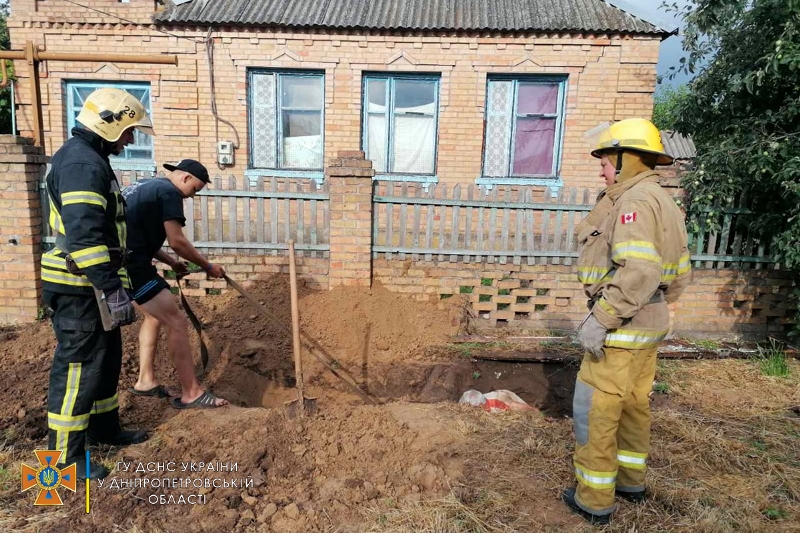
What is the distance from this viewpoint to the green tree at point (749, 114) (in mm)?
4996

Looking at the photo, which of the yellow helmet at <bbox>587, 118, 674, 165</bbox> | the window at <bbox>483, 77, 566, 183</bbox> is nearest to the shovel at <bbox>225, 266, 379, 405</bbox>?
the yellow helmet at <bbox>587, 118, 674, 165</bbox>

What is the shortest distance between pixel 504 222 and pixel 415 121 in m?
4.00

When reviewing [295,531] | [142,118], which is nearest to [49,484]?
[295,531]

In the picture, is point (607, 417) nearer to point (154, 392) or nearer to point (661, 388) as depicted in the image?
point (661, 388)

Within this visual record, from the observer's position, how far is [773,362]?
525 centimetres

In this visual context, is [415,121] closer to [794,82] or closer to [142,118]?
[794,82]

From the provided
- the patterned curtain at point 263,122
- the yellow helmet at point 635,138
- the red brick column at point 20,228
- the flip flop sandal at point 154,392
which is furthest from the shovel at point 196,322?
the patterned curtain at point 263,122

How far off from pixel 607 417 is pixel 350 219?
4.09m

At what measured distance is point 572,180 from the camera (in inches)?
366

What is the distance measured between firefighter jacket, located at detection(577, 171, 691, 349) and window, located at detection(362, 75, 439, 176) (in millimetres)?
7005

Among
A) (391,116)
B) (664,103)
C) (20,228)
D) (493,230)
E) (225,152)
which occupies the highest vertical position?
(664,103)

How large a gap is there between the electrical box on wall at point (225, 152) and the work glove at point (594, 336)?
811 centimetres

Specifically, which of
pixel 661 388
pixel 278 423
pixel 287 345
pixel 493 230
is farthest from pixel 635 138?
pixel 287 345

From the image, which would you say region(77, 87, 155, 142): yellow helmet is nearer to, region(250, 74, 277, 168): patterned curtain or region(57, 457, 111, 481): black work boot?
region(57, 457, 111, 481): black work boot
